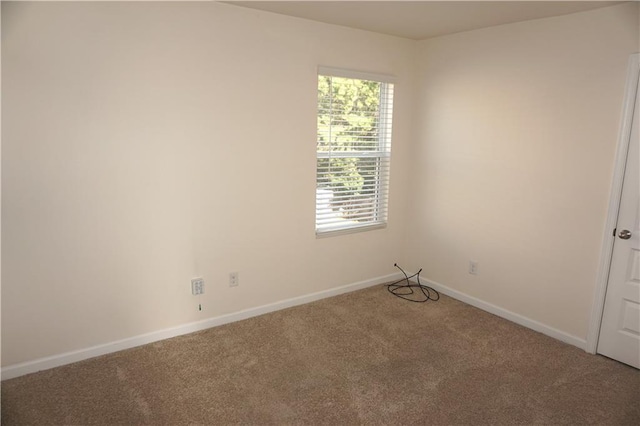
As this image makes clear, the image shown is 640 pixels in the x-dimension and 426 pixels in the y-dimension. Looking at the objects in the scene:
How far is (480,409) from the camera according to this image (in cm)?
230

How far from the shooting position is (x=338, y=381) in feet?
8.33

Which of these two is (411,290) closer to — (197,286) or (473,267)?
(473,267)

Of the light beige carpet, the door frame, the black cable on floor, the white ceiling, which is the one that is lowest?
the light beige carpet

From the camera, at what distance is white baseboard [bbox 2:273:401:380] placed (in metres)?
2.54

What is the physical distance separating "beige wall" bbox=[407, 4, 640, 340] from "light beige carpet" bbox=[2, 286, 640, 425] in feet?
1.65

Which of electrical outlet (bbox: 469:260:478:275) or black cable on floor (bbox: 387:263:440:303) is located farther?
black cable on floor (bbox: 387:263:440:303)

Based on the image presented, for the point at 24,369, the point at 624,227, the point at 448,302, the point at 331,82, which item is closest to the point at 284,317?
the point at 448,302

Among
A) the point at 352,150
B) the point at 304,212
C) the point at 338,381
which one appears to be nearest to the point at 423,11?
the point at 352,150

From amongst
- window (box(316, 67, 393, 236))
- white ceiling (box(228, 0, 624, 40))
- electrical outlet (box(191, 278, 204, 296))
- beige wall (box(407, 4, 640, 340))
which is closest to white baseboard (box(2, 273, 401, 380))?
electrical outlet (box(191, 278, 204, 296))

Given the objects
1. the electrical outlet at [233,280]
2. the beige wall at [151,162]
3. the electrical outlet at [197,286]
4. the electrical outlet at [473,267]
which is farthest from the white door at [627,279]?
the electrical outlet at [197,286]

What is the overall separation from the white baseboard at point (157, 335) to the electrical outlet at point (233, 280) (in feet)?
0.80

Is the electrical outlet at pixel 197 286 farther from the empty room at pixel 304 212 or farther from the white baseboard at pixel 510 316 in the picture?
the white baseboard at pixel 510 316

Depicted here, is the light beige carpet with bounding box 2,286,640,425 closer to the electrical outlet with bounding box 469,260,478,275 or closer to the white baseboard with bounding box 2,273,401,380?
the white baseboard with bounding box 2,273,401,380

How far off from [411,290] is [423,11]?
248 cm
